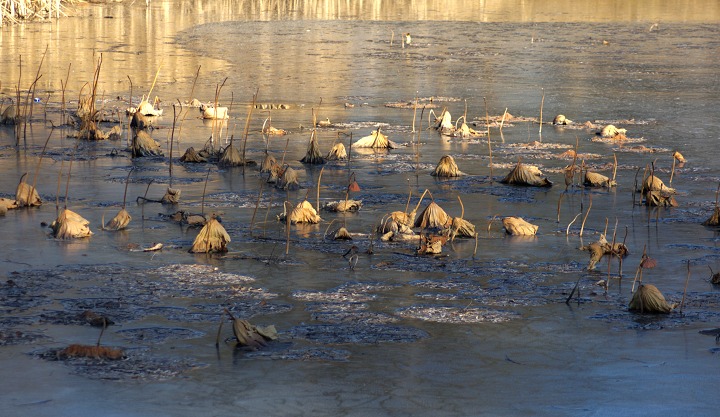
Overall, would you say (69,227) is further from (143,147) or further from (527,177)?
(527,177)

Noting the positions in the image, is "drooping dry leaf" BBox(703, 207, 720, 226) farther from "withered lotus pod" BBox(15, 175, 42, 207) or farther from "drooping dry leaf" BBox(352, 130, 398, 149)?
"withered lotus pod" BBox(15, 175, 42, 207)

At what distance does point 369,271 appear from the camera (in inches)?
354

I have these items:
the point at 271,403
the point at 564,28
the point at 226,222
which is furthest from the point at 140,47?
the point at 271,403

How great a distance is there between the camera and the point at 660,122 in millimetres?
18234

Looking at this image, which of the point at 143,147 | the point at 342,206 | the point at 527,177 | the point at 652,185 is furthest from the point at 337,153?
the point at 652,185

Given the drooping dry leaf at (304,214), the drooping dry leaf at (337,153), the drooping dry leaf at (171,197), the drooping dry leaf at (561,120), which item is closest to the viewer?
the drooping dry leaf at (304,214)

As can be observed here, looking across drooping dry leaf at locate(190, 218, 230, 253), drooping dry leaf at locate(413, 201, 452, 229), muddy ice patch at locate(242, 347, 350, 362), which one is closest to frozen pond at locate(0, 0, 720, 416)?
muddy ice patch at locate(242, 347, 350, 362)

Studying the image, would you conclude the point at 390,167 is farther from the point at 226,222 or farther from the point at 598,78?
the point at 598,78

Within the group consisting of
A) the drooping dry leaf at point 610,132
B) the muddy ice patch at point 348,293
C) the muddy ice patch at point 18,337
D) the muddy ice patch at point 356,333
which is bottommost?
the muddy ice patch at point 356,333

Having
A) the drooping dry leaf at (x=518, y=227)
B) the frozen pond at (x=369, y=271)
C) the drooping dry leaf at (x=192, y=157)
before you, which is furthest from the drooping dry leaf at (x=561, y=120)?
the drooping dry leaf at (x=518, y=227)

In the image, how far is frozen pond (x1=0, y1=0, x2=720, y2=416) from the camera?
6410 mm

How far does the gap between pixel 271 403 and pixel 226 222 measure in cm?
475

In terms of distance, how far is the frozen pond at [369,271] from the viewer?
6410 millimetres

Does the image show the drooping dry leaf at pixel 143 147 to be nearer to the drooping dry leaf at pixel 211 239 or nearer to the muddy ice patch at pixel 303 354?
the drooping dry leaf at pixel 211 239
